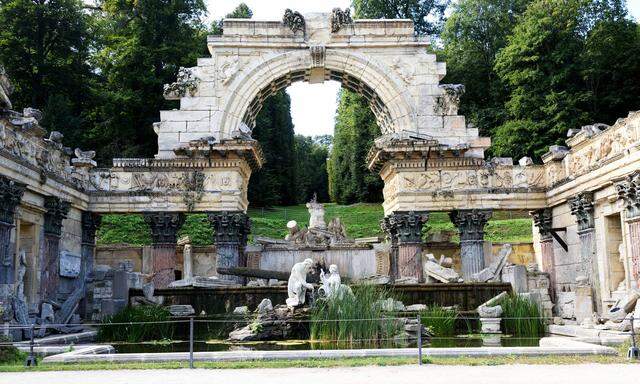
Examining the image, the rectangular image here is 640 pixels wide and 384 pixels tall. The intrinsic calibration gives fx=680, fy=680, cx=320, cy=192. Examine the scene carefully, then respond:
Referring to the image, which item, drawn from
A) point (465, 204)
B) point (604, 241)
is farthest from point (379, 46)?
point (604, 241)

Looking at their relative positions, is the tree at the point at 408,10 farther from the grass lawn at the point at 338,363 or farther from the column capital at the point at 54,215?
the grass lawn at the point at 338,363

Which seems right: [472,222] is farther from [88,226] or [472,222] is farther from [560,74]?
[560,74]

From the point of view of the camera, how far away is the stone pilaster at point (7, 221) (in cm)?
1480

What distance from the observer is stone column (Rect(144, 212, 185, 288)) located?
21.5m

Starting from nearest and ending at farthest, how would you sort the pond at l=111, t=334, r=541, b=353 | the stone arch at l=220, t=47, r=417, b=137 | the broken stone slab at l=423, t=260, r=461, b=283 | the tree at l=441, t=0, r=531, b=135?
the pond at l=111, t=334, r=541, b=353, the broken stone slab at l=423, t=260, r=461, b=283, the stone arch at l=220, t=47, r=417, b=137, the tree at l=441, t=0, r=531, b=135

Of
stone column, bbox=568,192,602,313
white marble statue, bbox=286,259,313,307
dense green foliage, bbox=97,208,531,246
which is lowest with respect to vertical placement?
white marble statue, bbox=286,259,313,307

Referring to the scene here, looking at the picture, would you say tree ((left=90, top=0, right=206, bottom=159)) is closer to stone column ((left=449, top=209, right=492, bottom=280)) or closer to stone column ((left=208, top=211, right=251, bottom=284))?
stone column ((left=208, top=211, right=251, bottom=284))

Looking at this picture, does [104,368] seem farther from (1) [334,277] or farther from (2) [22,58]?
(2) [22,58]

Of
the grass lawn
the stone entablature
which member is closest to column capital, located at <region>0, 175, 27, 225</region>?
the grass lawn

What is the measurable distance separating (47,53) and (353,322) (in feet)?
104

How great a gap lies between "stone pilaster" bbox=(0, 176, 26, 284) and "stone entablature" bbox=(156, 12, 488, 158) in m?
7.07

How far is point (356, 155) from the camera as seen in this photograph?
164 feet

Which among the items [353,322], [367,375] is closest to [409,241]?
[353,322]

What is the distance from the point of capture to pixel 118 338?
14797 mm
